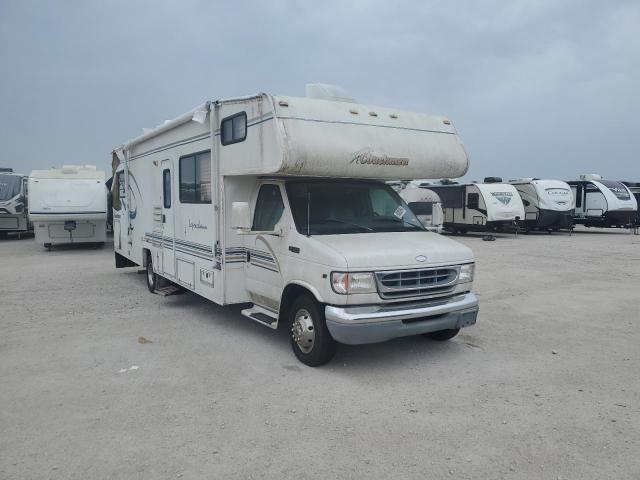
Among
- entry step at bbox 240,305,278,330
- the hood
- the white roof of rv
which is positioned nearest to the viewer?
the hood

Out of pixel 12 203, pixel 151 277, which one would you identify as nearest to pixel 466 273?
pixel 151 277

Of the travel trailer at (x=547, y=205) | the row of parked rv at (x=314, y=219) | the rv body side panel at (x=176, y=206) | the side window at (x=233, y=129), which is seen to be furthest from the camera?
the travel trailer at (x=547, y=205)

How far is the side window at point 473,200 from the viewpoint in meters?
23.3

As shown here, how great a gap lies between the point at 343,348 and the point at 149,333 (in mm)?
2614

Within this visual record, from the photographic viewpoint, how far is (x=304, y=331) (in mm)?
5648

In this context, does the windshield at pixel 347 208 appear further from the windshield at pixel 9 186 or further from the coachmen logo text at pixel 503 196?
the coachmen logo text at pixel 503 196

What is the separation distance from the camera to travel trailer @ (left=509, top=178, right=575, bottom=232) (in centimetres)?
2373

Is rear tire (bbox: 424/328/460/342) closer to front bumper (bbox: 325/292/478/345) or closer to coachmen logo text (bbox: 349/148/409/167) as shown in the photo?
front bumper (bbox: 325/292/478/345)

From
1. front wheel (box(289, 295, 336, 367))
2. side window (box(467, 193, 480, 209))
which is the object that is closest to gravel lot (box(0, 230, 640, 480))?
front wheel (box(289, 295, 336, 367))

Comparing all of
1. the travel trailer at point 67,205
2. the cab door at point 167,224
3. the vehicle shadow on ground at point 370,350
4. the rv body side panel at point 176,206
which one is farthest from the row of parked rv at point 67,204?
the vehicle shadow on ground at point 370,350

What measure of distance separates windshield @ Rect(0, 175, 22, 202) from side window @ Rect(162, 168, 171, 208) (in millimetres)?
13484

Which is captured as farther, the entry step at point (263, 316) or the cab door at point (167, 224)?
the cab door at point (167, 224)

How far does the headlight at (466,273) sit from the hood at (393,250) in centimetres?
6

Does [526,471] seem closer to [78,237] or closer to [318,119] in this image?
[318,119]
